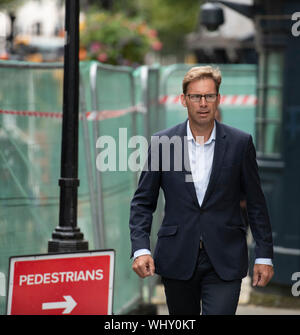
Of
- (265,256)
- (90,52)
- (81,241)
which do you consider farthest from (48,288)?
(90,52)

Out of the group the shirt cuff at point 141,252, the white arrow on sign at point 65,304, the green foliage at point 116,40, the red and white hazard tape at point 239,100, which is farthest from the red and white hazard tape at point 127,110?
the green foliage at point 116,40

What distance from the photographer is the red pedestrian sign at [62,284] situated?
5.03 meters

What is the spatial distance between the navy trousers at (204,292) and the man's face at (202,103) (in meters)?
0.67

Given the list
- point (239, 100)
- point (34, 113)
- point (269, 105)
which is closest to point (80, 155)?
point (34, 113)

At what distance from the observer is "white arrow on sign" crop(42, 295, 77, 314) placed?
200 inches

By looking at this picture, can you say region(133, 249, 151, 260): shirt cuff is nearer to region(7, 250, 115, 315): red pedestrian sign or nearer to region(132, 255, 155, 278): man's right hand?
region(132, 255, 155, 278): man's right hand

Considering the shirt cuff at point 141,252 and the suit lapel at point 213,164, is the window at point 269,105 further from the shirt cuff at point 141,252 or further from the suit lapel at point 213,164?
the shirt cuff at point 141,252

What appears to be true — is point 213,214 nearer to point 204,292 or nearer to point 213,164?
point 213,164

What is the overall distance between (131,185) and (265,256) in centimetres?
356

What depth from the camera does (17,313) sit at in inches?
Answer: 197

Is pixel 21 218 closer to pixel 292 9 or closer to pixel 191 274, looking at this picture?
pixel 191 274

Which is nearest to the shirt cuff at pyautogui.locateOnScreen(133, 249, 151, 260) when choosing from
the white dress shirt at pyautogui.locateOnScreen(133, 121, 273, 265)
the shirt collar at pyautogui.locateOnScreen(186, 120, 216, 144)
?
the white dress shirt at pyautogui.locateOnScreen(133, 121, 273, 265)

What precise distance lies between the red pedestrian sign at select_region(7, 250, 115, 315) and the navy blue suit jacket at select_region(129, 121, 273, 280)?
497 mm

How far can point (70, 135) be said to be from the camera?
5.97 m
